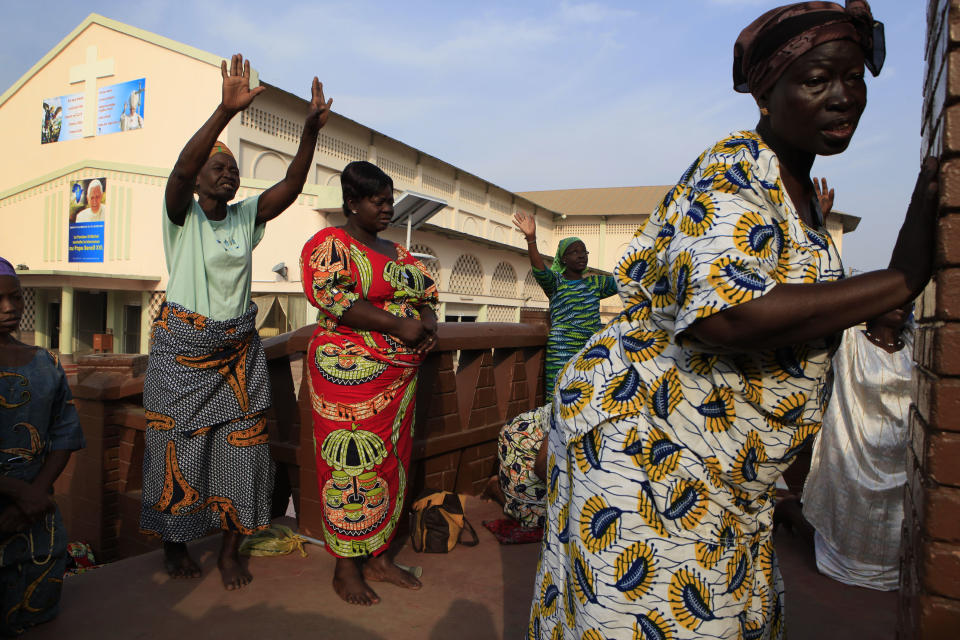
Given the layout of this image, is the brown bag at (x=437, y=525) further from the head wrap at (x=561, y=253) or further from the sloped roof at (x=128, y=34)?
the sloped roof at (x=128, y=34)

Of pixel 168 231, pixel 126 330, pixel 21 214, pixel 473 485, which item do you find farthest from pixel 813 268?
pixel 21 214

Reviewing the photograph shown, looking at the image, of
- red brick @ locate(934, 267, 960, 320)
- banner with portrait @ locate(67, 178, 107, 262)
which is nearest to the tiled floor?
red brick @ locate(934, 267, 960, 320)

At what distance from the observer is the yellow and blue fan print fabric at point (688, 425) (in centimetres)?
116

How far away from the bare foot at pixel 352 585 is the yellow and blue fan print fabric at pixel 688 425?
4.58 feet

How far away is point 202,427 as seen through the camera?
2707mm

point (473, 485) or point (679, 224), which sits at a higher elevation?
point (679, 224)

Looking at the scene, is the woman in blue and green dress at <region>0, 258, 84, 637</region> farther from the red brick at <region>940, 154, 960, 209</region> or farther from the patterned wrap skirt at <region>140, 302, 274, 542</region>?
the red brick at <region>940, 154, 960, 209</region>

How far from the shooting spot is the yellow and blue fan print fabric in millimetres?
1156

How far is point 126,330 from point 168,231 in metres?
20.2

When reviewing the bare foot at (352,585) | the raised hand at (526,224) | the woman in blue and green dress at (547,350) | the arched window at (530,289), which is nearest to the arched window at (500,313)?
the arched window at (530,289)

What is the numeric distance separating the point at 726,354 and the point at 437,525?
2.24 m

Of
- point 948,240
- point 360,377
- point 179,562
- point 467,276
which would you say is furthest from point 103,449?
point 467,276

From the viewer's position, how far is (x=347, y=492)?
2.60 meters

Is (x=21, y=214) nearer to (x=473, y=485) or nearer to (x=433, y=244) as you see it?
(x=433, y=244)
